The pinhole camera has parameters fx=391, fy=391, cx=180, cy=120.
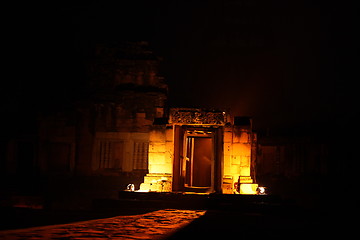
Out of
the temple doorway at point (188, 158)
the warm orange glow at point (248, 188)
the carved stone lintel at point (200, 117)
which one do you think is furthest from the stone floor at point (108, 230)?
the carved stone lintel at point (200, 117)

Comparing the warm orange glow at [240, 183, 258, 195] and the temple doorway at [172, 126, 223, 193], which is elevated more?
the temple doorway at [172, 126, 223, 193]

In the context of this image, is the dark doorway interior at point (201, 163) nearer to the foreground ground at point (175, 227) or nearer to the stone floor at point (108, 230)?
the foreground ground at point (175, 227)

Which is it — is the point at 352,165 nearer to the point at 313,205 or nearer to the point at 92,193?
the point at 313,205

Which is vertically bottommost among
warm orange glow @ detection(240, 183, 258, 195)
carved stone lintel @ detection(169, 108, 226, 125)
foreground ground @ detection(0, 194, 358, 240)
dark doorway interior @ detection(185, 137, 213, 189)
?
foreground ground @ detection(0, 194, 358, 240)

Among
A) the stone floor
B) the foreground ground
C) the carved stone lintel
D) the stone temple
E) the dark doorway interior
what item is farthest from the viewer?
the stone temple

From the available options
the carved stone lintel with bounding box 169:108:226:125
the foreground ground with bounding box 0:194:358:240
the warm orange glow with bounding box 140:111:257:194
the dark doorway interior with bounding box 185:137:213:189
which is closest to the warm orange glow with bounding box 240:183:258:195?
the warm orange glow with bounding box 140:111:257:194

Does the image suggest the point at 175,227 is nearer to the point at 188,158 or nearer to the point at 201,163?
the point at 188,158

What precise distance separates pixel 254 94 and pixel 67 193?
1275cm

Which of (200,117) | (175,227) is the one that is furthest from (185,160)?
(175,227)

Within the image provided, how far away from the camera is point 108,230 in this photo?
8.57m

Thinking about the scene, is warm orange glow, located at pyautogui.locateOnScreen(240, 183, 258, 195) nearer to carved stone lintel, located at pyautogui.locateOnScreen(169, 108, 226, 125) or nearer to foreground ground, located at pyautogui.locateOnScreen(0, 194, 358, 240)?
foreground ground, located at pyautogui.locateOnScreen(0, 194, 358, 240)

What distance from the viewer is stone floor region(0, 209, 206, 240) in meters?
7.70

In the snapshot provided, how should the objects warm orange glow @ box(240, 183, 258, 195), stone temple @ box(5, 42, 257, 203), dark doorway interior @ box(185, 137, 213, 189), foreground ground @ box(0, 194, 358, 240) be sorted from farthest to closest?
stone temple @ box(5, 42, 257, 203), dark doorway interior @ box(185, 137, 213, 189), warm orange glow @ box(240, 183, 258, 195), foreground ground @ box(0, 194, 358, 240)

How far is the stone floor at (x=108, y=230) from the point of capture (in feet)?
25.2
